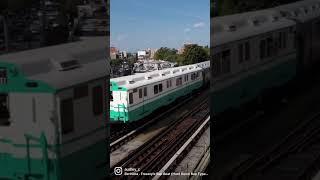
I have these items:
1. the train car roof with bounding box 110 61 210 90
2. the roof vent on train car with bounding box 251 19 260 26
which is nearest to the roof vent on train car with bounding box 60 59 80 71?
the train car roof with bounding box 110 61 210 90

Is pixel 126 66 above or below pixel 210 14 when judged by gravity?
below

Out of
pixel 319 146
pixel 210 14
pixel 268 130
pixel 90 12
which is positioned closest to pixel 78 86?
pixel 90 12

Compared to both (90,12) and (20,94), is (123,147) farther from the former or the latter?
(90,12)

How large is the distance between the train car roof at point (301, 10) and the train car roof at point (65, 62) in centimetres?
141

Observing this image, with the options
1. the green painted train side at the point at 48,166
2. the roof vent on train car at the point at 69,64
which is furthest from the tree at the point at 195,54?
the green painted train side at the point at 48,166

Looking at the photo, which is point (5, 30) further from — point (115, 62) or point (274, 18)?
point (274, 18)

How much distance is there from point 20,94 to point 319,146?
2.19 meters

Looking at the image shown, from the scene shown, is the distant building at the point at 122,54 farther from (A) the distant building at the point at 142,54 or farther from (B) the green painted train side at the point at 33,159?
(B) the green painted train side at the point at 33,159

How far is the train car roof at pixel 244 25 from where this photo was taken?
2615mm

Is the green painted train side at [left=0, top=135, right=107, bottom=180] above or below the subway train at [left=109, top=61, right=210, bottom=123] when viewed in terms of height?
below

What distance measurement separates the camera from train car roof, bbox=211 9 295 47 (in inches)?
103

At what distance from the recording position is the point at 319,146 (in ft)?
9.41

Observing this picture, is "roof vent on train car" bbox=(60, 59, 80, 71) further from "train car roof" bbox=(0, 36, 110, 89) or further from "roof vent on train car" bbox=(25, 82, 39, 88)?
"roof vent on train car" bbox=(25, 82, 39, 88)

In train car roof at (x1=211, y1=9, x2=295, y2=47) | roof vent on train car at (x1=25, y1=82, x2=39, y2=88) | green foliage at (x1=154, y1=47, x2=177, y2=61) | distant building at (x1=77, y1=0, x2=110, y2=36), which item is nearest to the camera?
roof vent on train car at (x1=25, y1=82, x2=39, y2=88)
